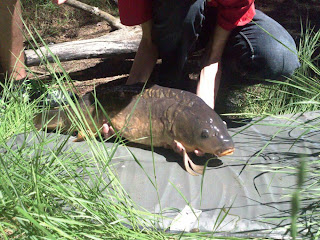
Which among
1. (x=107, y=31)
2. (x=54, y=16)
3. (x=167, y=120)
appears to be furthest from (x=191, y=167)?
(x=54, y=16)

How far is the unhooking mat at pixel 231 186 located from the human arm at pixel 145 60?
1.89 feet

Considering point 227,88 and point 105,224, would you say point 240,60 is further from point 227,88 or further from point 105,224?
point 105,224

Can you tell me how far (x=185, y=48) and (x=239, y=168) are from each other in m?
1.00

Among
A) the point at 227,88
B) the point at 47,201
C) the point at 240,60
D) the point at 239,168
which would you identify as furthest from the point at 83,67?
the point at 47,201

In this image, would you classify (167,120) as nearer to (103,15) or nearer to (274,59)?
(274,59)

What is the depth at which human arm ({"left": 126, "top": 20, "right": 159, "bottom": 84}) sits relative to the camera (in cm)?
277

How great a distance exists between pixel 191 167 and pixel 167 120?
31cm

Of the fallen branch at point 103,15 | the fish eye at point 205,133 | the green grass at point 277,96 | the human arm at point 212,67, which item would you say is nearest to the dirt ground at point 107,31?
the fallen branch at point 103,15

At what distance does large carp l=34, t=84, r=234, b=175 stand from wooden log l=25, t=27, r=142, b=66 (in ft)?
4.03

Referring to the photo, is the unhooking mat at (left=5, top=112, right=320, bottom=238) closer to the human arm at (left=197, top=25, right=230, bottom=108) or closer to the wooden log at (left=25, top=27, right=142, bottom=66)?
the human arm at (left=197, top=25, right=230, bottom=108)

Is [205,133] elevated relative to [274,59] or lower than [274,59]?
lower

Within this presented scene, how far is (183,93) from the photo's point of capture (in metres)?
2.40

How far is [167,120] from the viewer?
2.34 meters

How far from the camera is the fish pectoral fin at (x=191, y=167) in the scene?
2161 mm
